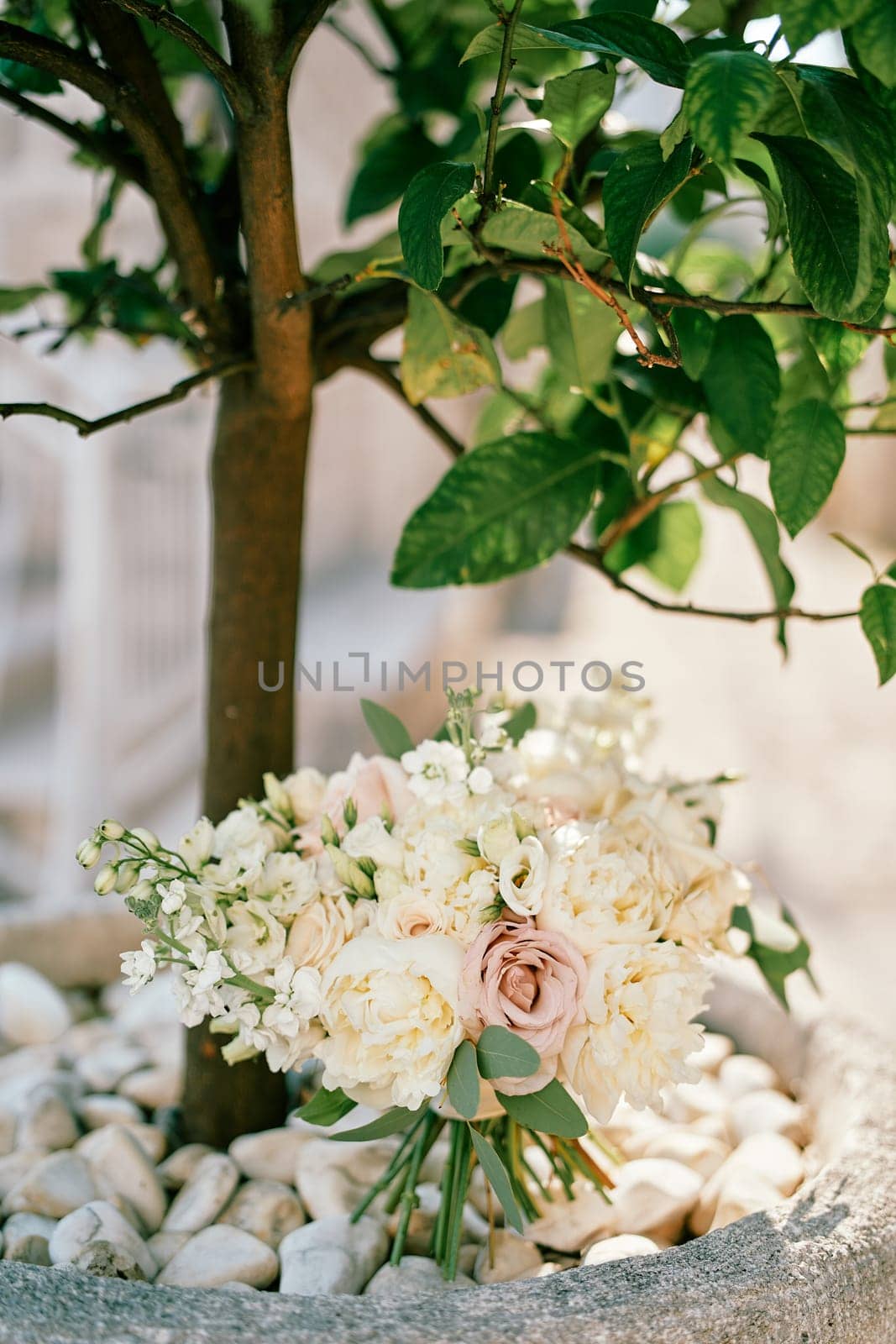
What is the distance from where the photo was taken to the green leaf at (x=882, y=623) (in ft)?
1.93

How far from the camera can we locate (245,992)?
1.85 ft

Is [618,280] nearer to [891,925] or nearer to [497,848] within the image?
[497,848]

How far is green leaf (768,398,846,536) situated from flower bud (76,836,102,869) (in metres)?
0.39

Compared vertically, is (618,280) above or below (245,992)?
above

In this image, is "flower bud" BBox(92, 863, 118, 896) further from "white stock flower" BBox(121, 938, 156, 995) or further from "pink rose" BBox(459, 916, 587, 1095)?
"pink rose" BBox(459, 916, 587, 1095)

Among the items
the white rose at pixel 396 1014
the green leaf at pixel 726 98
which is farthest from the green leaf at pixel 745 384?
the white rose at pixel 396 1014

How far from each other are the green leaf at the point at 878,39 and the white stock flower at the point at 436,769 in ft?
1.15

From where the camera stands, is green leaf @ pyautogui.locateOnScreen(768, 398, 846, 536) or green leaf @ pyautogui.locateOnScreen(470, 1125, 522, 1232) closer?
green leaf @ pyautogui.locateOnScreen(470, 1125, 522, 1232)

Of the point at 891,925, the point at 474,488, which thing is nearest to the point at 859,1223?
the point at 474,488

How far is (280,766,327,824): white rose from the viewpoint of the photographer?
0.68 m

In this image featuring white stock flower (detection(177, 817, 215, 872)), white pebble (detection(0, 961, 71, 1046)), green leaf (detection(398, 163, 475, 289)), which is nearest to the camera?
green leaf (detection(398, 163, 475, 289))

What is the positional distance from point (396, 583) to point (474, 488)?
8 cm

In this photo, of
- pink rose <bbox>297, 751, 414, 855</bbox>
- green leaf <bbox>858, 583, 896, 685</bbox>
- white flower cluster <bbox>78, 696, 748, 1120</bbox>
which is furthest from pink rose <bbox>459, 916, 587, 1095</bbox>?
green leaf <bbox>858, 583, 896, 685</bbox>

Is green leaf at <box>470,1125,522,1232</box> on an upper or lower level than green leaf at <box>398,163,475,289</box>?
lower
